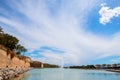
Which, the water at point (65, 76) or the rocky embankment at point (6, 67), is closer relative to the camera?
the rocky embankment at point (6, 67)

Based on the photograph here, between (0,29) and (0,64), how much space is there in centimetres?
2573

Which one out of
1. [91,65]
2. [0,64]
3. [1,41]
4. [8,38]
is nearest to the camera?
[0,64]

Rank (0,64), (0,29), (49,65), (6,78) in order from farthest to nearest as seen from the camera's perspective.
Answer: (49,65) < (0,29) < (0,64) < (6,78)

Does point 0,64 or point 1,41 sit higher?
point 1,41

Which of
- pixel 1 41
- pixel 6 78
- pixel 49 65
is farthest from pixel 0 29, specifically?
pixel 49 65

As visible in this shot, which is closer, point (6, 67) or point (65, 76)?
point (6, 67)

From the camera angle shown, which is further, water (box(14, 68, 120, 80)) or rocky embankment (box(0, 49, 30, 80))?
water (box(14, 68, 120, 80))

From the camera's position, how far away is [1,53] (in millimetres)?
21797

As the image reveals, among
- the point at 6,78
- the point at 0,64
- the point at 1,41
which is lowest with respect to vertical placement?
the point at 6,78

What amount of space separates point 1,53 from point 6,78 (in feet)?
11.5

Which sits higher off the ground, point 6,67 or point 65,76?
point 6,67

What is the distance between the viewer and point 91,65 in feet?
446

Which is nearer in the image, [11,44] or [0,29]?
[0,29]

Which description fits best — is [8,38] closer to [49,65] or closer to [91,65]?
[91,65]
